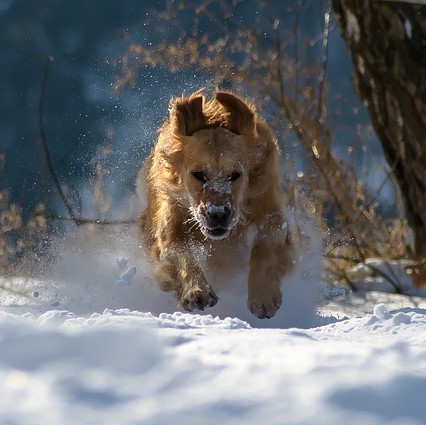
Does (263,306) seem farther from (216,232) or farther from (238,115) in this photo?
(238,115)

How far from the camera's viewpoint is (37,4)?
1758 cm

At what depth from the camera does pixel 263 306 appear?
383 centimetres

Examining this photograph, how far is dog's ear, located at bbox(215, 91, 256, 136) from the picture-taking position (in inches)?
174

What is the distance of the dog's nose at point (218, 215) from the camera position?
13.0 ft

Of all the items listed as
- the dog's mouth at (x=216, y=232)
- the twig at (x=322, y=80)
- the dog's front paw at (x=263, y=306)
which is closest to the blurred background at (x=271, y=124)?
the twig at (x=322, y=80)

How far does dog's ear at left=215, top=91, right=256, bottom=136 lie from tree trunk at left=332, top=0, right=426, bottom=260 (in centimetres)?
145

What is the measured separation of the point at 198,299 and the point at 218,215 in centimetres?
44

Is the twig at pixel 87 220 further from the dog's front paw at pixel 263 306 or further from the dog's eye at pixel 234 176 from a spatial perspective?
the dog's front paw at pixel 263 306

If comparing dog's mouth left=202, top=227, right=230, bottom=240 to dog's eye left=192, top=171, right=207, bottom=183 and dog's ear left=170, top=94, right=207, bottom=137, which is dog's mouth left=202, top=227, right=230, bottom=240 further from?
dog's ear left=170, top=94, right=207, bottom=137

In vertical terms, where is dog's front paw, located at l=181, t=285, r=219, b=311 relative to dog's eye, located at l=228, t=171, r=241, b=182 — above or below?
below

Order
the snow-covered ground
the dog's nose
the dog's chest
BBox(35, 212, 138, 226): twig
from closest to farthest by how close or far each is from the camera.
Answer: the snow-covered ground, the dog's nose, the dog's chest, BBox(35, 212, 138, 226): twig

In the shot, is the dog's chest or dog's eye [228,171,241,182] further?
the dog's chest

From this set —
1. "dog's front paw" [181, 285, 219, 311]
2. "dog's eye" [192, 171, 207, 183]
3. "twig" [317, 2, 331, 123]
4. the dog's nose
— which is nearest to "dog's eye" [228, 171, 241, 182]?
"dog's eye" [192, 171, 207, 183]

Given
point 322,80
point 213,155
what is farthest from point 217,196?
point 322,80
